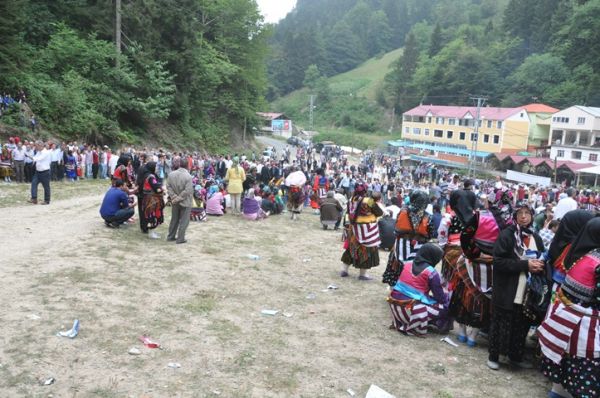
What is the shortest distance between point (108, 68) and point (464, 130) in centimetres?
5202

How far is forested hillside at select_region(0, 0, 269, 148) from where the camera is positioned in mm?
21438

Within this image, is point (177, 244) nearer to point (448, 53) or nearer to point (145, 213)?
point (145, 213)

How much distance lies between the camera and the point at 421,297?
6.35 meters

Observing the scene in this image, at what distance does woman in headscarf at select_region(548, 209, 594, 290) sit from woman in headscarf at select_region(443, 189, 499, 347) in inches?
26.9

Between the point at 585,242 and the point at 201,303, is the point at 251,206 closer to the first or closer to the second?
the point at 201,303

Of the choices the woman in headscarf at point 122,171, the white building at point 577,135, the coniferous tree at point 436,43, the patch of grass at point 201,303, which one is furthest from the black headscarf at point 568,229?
the coniferous tree at point 436,43

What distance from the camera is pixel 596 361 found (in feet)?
14.5

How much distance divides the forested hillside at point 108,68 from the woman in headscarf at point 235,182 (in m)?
10.4

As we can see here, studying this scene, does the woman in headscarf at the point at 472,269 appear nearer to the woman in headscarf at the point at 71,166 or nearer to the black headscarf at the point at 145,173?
the black headscarf at the point at 145,173

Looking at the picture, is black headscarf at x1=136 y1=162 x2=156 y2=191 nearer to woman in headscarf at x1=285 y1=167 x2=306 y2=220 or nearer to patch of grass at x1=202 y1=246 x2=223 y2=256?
patch of grass at x1=202 y1=246 x2=223 y2=256

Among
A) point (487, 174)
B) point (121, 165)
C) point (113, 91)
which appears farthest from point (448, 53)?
point (121, 165)

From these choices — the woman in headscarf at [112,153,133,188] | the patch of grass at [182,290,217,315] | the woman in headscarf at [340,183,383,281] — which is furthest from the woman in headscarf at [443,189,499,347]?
the woman in headscarf at [112,153,133,188]

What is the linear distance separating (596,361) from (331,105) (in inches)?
4116

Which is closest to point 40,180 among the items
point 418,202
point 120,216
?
point 120,216
